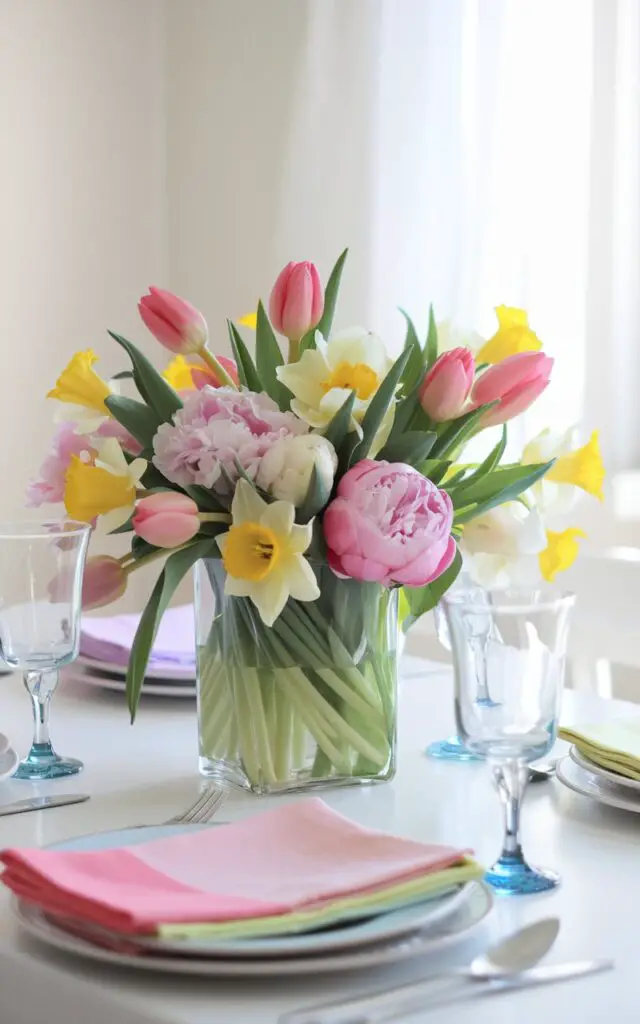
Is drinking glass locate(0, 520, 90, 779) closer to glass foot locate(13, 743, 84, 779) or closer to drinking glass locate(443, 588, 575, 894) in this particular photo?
glass foot locate(13, 743, 84, 779)

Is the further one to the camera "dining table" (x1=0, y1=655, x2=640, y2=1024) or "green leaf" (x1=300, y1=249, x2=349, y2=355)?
"green leaf" (x1=300, y1=249, x2=349, y2=355)

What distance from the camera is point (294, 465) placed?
3.32 ft

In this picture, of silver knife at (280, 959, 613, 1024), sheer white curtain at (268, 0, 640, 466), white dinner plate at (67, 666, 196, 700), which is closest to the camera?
silver knife at (280, 959, 613, 1024)

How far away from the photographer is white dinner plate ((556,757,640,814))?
99cm

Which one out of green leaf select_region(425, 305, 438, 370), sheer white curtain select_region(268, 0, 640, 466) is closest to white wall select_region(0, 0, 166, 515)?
sheer white curtain select_region(268, 0, 640, 466)

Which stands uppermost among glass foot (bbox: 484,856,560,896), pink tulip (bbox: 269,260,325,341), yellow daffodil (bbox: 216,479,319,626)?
pink tulip (bbox: 269,260,325,341)

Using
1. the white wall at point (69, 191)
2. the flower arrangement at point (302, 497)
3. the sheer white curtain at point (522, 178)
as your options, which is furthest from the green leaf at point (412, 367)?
the white wall at point (69, 191)

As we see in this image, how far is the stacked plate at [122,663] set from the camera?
1.46m

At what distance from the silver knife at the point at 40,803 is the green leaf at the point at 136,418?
0.29 m

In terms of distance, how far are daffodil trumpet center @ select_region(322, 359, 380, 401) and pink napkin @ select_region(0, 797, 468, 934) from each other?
0.35 meters

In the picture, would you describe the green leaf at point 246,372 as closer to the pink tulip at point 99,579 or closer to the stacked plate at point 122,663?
the pink tulip at point 99,579

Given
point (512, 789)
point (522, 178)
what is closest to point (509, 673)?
point (512, 789)

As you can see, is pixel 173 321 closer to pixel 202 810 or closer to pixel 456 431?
pixel 456 431

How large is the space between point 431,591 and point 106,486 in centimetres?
29
